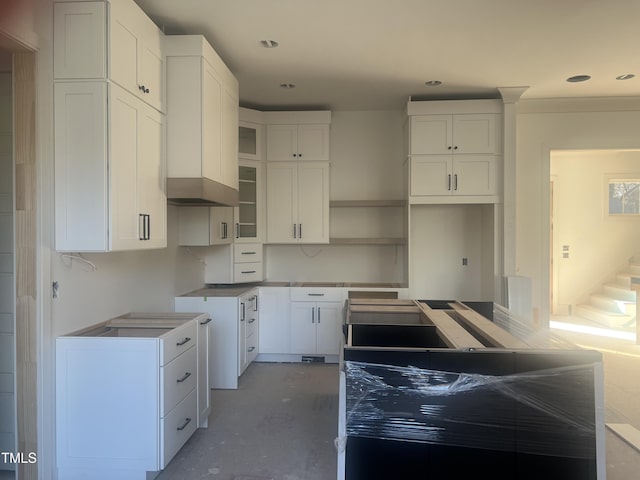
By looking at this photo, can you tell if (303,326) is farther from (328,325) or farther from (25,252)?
(25,252)

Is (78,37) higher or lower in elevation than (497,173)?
higher

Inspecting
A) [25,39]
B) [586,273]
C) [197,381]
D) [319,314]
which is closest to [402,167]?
[319,314]

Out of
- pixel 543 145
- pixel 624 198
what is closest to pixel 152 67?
pixel 543 145

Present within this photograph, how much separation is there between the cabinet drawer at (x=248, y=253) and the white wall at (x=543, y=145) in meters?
2.83

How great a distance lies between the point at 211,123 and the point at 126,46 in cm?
81

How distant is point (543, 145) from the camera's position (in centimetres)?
462

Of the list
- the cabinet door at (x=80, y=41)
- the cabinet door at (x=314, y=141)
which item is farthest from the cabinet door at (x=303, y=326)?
the cabinet door at (x=80, y=41)

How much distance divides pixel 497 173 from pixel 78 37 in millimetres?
3668

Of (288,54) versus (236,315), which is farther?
(236,315)

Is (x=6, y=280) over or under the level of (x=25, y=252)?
under

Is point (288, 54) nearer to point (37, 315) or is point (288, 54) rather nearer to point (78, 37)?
point (78, 37)

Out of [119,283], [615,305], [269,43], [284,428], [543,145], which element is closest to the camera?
[119,283]

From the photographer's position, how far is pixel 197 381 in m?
2.72

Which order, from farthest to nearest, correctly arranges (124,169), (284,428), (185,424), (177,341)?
(284,428), (185,424), (177,341), (124,169)
